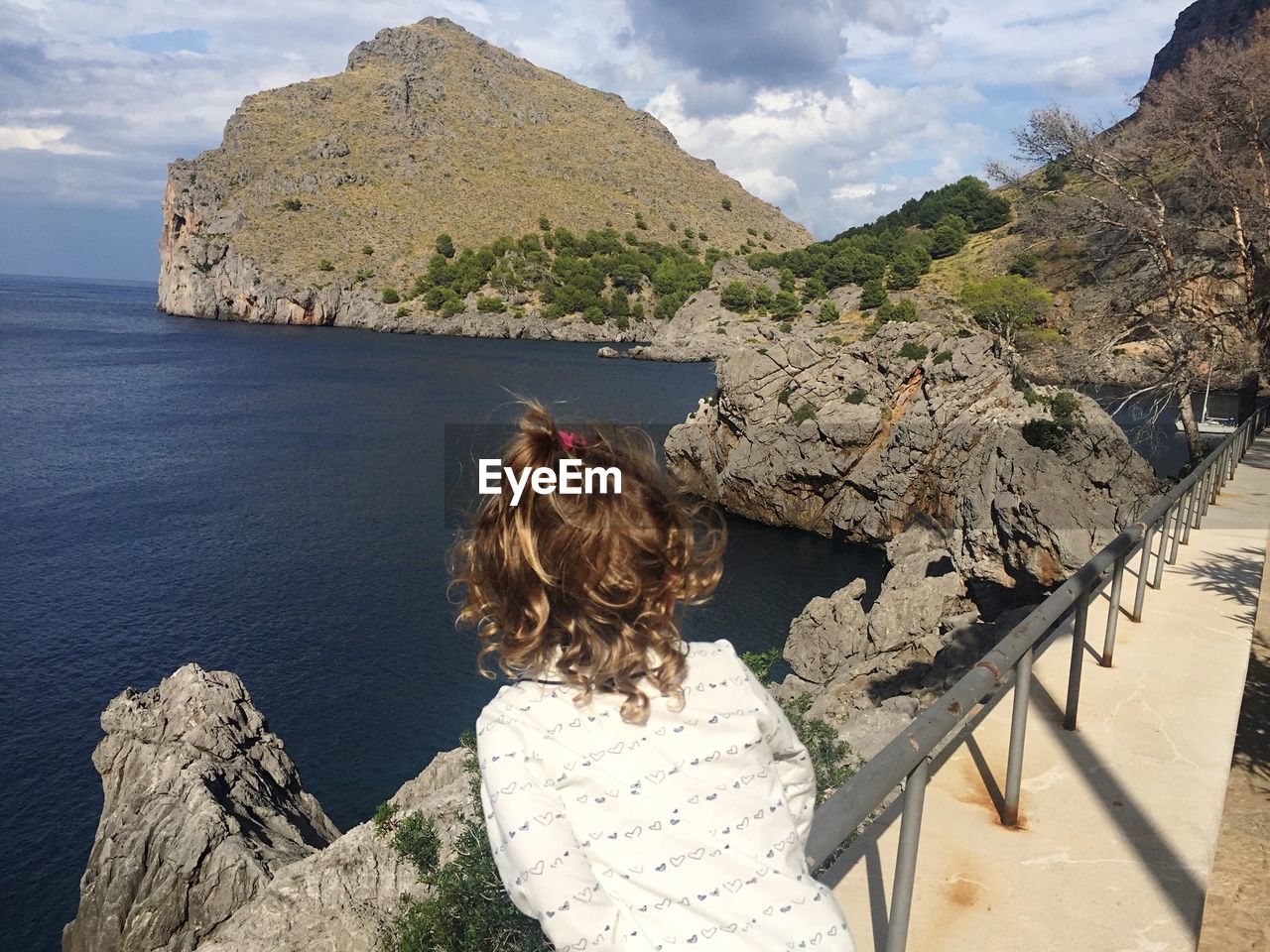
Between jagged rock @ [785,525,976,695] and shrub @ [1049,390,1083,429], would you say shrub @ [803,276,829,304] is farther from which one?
jagged rock @ [785,525,976,695]

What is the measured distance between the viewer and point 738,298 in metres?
97.4

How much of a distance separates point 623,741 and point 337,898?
39.6ft

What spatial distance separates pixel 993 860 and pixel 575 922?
2.91 meters

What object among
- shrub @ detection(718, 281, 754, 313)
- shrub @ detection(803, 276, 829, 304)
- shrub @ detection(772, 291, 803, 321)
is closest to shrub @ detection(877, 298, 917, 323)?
shrub @ detection(772, 291, 803, 321)

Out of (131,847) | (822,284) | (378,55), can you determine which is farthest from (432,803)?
(378,55)

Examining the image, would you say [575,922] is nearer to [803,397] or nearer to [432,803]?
[432,803]

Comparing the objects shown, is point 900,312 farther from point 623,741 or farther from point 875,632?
point 623,741

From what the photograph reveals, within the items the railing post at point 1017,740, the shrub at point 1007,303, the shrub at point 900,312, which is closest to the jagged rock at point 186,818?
the railing post at point 1017,740

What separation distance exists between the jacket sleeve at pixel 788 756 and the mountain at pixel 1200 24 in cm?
11363

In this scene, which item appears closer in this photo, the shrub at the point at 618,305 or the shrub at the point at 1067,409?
the shrub at the point at 1067,409

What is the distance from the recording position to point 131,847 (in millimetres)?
15547

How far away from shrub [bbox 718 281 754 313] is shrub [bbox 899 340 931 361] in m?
54.5

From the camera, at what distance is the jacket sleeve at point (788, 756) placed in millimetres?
2127

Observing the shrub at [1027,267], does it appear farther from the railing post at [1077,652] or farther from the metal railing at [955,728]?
the railing post at [1077,652]
